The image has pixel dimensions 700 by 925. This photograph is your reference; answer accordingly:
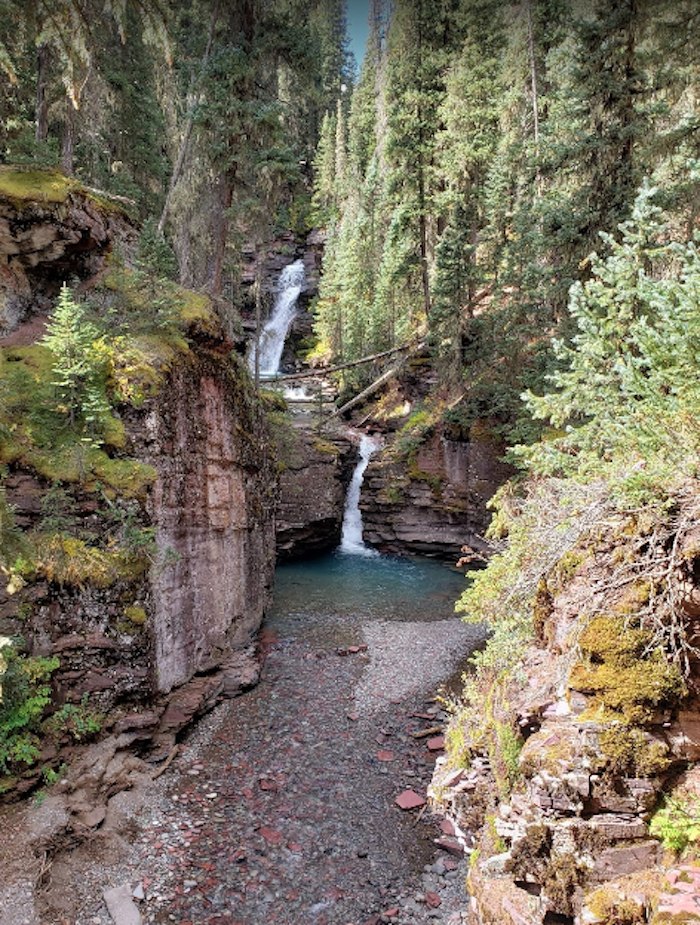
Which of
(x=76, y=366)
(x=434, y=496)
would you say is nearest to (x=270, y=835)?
(x=76, y=366)

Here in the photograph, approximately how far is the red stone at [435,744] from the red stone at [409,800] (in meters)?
1.29

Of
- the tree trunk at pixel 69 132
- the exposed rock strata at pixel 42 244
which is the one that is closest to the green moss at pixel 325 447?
the tree trunk at pixel 69 132

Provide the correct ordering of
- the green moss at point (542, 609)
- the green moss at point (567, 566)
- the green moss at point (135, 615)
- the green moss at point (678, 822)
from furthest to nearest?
the green moss at point (135, 615)
the green moss at point (542, 609)
the green moss at point (567, 566)
the green moss at point (678, 822)

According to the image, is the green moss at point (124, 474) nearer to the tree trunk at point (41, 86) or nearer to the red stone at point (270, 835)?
the red stone at point (270, 835)

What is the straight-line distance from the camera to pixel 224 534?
1334cm

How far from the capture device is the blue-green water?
59.7ft

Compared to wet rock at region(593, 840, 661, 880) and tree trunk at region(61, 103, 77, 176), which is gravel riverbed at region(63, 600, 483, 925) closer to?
wet rock at region(593, 840, 661, 880)

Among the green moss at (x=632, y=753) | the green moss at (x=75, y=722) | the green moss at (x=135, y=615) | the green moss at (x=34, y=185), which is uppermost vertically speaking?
the green moss at (x=34, y=185)

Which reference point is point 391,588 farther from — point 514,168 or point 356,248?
point 356,248

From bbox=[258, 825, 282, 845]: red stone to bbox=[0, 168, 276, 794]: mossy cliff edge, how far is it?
255 centimetres

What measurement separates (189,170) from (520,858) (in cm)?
1822

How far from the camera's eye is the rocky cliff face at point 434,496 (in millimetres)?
22844

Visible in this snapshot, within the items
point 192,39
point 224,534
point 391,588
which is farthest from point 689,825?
point 192,39

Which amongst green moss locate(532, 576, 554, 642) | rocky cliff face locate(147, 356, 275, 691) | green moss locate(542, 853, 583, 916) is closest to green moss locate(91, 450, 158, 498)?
rocky cliff face locate(147, 356, 275, 691)
